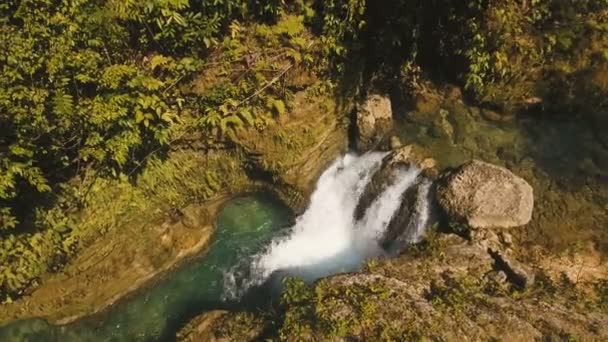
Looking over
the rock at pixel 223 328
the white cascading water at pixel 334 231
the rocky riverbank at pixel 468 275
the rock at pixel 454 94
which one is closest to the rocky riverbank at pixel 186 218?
the white cascading water at pixel 334 231

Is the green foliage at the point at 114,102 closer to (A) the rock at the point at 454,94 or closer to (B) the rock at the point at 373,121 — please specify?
(B) the rock at the point at 373,121

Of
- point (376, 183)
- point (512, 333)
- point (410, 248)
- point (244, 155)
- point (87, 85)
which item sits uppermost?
point (87, 85)

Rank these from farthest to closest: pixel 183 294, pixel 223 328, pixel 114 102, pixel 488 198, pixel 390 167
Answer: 1. pixel 390 167
2. pixel 183 294
3. pixel 488 198
4. pixel 114 102
5. pixel 223 328

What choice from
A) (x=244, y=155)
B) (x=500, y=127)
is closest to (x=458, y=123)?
(x=500, y=127)

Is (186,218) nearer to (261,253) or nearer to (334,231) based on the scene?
(261,253)

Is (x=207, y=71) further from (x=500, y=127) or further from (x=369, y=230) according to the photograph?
(x=500, y=127)

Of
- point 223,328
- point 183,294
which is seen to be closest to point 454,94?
point 223,328
